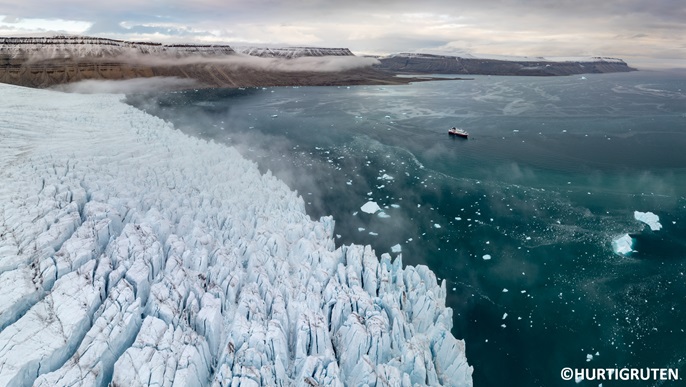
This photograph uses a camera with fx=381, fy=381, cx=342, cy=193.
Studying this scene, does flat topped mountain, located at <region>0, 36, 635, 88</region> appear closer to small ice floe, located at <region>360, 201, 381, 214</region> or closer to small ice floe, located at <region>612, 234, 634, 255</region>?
small ice floe, located at <region>360, 201, 381, 214</region>

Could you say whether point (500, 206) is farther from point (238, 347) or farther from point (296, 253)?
point (238, 347)

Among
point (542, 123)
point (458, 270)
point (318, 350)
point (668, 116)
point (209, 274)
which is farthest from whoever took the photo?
point (668, 116)

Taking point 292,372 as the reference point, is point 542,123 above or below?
above

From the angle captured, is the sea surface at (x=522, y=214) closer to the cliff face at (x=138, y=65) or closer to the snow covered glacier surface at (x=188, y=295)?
the snow covered glacier surface at (x=188, y=295)

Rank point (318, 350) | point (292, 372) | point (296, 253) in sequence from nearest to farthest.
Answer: point (292, 372) < point (318, 350) < point (296, 253)

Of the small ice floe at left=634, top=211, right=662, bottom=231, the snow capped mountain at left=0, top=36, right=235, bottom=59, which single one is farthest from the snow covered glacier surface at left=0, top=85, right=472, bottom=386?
the snow capped mountain at left=0, top=36, right=235, bottom=59

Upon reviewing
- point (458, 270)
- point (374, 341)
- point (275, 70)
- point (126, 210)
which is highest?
point (275, 70)

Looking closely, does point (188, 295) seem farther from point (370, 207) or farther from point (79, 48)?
point (79, 48)

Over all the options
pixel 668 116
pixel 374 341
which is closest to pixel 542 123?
pixel 668 116
